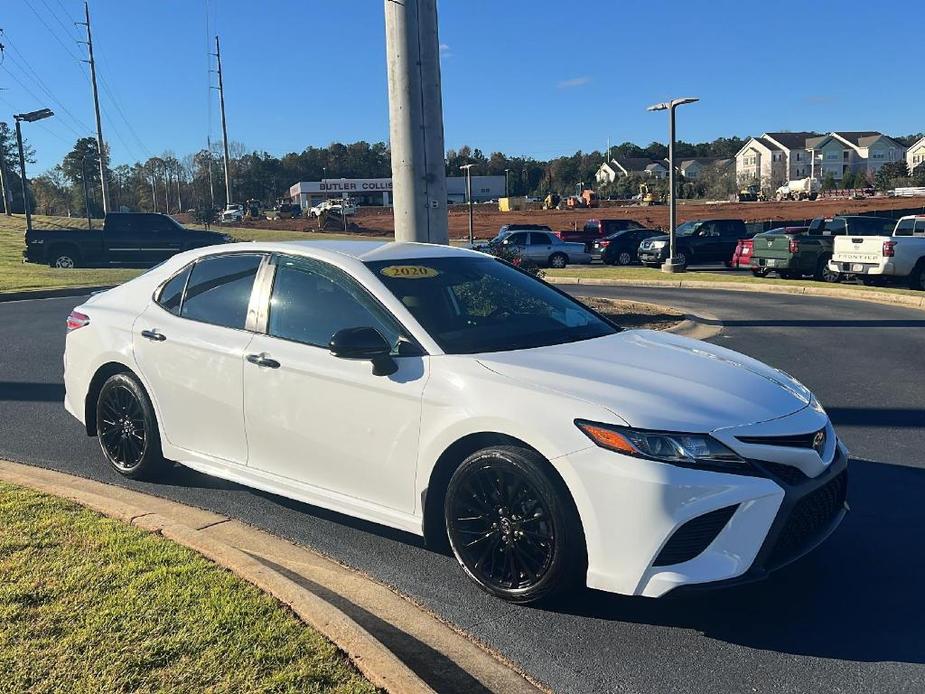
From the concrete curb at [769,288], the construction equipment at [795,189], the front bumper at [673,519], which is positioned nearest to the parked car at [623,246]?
the concrete curb at [769,288]

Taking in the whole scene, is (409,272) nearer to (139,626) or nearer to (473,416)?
(473,416)

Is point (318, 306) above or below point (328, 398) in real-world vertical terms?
above

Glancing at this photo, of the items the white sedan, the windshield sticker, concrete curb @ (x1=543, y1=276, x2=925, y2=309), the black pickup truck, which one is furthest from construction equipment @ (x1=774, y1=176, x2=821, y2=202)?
the white sedan

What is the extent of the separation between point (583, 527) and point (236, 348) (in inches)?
89.7

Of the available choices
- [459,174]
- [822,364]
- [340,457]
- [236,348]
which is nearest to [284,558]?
[340,457]

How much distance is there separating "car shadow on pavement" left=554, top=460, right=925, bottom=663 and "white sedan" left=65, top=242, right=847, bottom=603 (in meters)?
0.33

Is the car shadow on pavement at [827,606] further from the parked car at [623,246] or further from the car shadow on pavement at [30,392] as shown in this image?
the parked car at [623,246]

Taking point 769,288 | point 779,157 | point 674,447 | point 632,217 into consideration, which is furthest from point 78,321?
point 779,157

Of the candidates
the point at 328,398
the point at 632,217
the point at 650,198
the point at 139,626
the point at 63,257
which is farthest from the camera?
the point at 650,198

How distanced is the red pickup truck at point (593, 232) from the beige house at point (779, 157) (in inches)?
4043

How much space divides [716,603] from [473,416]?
141cm

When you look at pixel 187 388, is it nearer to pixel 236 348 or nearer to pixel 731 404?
pixel 236 348

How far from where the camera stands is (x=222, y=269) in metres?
5.07

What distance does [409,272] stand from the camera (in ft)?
15.0
